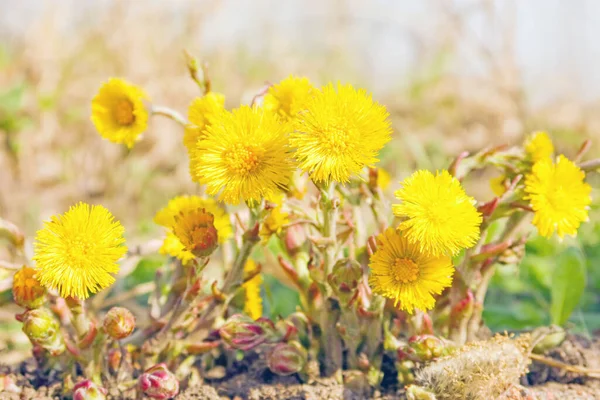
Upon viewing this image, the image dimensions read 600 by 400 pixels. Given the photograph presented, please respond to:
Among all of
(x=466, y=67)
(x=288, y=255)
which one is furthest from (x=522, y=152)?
(x=466, y=67)

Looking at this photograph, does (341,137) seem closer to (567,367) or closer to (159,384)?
(159,384)

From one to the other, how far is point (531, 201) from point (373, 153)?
1.25 ft

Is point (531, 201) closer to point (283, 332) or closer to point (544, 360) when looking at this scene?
point (544, 360)

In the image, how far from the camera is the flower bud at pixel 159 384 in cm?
120

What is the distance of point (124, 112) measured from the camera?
130 centimetres

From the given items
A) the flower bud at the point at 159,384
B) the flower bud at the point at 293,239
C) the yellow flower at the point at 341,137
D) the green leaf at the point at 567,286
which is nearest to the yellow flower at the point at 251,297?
the flower bud at the point at 293,239

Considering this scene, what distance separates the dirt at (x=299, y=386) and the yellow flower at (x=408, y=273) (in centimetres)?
30

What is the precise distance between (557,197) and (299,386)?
27.1 inches

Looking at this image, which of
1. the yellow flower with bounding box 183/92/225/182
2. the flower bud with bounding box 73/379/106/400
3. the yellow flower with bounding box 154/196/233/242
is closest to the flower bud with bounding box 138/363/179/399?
the flower bud with bounding box 73/379/106/400

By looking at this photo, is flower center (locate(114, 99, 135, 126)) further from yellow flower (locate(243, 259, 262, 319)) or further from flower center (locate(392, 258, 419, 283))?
flower center (locate(392, 258, 419, 283))

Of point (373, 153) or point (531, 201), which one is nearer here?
point (373, 153)

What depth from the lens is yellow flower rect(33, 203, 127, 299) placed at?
3.34 ft

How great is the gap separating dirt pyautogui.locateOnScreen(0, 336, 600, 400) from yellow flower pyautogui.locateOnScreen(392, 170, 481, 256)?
0.39 m

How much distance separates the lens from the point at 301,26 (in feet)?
25.7
